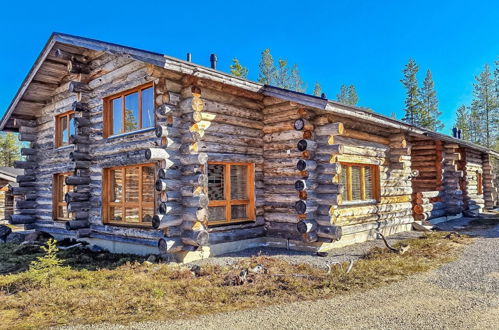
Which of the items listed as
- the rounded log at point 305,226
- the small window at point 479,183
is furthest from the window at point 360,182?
the small window at point 479,183

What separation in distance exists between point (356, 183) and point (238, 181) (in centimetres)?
388

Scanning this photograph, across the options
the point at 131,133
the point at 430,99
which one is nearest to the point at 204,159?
the point at 131,133

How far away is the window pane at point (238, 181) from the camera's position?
32.3 ft

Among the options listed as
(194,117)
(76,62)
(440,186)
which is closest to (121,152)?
(194,117)

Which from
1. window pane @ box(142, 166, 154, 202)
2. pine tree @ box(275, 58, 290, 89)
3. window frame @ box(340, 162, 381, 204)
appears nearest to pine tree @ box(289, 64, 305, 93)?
pine tree @ box(275, 58, 290, 89)

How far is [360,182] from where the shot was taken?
11312mm

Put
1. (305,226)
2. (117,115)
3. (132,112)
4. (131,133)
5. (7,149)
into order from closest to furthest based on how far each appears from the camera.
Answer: (305,226)
(131,133)
(132,112)
(117,115)
(7,149)

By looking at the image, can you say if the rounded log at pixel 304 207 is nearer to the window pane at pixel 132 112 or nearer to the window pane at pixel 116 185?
the window pane at pixel 132 112

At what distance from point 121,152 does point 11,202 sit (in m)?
19.6

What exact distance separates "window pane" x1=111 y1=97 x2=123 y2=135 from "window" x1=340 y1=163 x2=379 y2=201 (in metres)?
6.72

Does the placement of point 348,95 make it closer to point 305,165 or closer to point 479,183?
point 479,183

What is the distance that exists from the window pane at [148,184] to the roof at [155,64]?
2.83 meters

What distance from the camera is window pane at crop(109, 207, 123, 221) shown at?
397 inches

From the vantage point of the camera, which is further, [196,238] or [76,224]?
[76,224]
